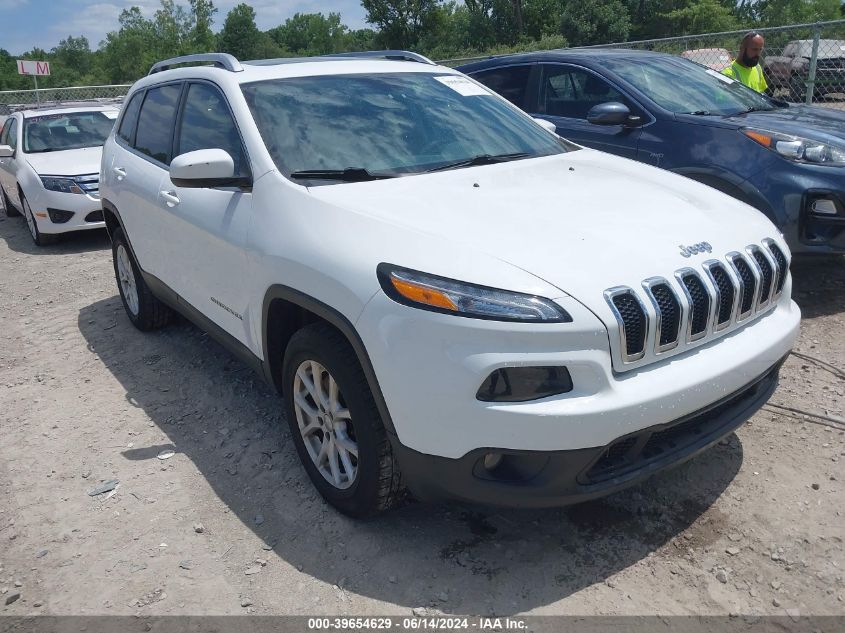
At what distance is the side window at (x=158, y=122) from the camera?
430 centimetres

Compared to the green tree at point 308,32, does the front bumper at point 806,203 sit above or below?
below

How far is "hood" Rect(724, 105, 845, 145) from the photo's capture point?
197 inches

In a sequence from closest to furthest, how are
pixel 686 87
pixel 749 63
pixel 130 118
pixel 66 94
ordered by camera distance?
pixel 130 118 < pixel 686 87 < pixel 749 63 < pixel 66 94

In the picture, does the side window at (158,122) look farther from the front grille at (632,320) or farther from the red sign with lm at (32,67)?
the red sign with lm at (32,67)

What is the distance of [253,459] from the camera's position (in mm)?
3598

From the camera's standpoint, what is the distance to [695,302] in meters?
2.54

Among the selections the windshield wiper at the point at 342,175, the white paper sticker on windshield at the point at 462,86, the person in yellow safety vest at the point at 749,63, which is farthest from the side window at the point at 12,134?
the person in yellow safety vest at the point at 749,63

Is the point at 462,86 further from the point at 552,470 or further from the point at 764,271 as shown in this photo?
the point at 552,470

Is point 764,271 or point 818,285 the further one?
point 818,285

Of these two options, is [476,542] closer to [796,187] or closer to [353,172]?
[353,172]

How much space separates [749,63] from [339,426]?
642 centimetres

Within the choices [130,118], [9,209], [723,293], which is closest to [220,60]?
[130,118]

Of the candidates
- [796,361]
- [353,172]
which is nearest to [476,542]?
[353,172]

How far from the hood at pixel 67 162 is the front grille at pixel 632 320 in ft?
24.7
